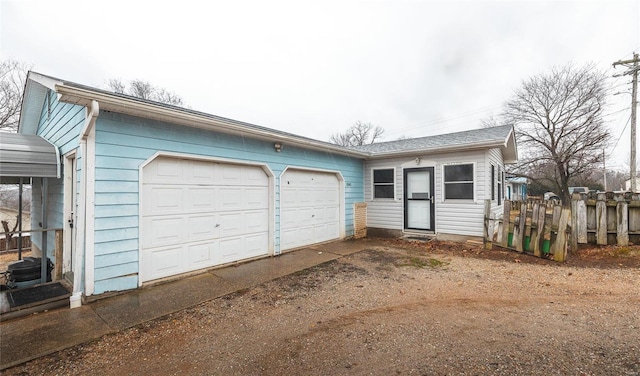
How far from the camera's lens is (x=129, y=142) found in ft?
13.0

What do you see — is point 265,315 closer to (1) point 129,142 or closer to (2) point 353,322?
(2) point 353,322

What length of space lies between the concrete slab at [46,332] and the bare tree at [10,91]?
1450 cm

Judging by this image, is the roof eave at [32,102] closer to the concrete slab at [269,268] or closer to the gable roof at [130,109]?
the gable roof at [130,109]

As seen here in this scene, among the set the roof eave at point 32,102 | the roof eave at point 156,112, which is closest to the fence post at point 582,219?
the roof eave at point 156,112

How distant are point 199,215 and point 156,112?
1.88 m

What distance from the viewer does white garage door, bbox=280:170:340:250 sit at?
21.2ft

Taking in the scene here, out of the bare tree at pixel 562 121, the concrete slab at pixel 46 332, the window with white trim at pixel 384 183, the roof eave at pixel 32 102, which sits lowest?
the concrete slab at pixel 46 332

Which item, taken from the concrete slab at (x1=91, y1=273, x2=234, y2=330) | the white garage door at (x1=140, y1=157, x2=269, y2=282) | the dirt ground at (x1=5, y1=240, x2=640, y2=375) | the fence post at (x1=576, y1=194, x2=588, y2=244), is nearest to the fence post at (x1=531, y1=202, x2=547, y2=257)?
the dirt ground at (x1=5, y1=240, x2=640, y2=375)

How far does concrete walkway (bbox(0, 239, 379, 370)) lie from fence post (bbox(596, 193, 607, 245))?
21.7 feet

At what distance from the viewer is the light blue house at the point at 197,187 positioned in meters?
3.67

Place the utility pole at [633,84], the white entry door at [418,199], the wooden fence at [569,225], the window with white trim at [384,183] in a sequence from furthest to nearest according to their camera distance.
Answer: the utility pole at [633,84]
the window with white trim at [384,183]
the white entry door at [418,199]
the wooden fence at [569,225]

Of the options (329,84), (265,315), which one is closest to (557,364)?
(265,315)

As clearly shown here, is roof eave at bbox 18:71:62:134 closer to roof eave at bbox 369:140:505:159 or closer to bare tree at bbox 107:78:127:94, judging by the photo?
roof eave at bbox 369:140:505:159

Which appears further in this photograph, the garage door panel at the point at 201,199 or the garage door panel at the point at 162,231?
the garage door panel at the point at 201,199
